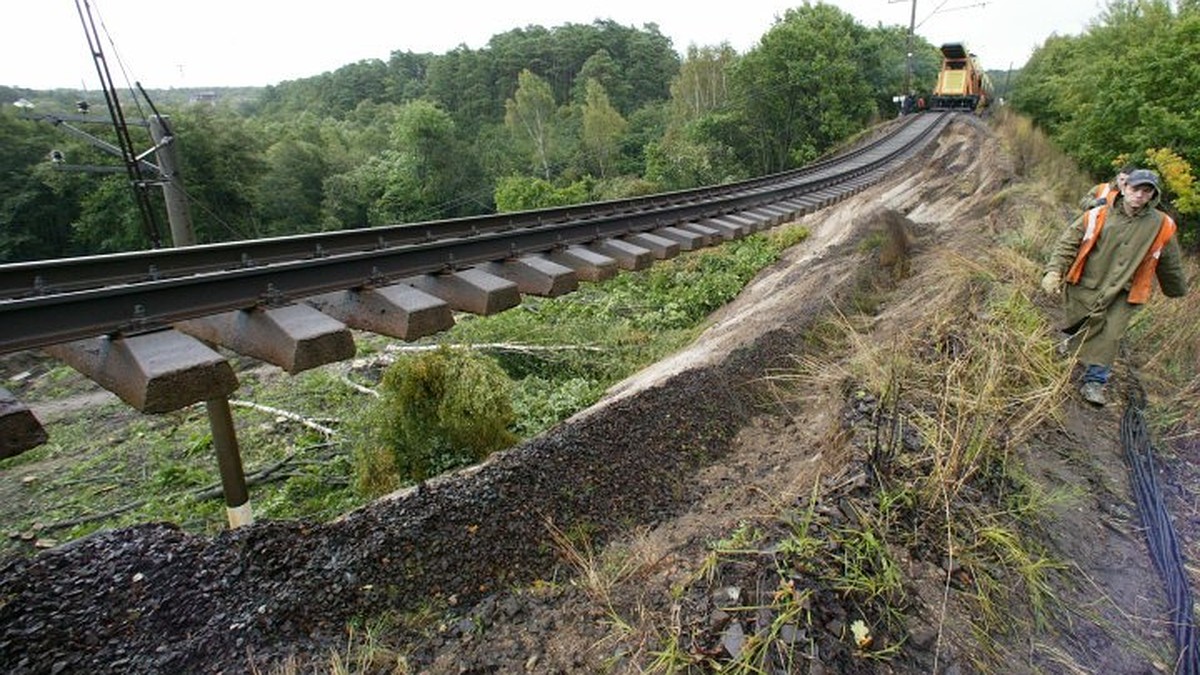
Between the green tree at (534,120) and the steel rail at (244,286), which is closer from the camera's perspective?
the steel rail at (244,286)

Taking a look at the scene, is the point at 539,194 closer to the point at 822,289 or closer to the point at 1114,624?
the point at 822,289

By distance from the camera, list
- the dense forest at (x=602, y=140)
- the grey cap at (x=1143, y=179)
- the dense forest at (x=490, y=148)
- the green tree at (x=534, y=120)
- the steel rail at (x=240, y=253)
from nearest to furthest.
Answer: the steel rail at (x=240, y=253) < the grey cap at (x=1143, y=179) < the dense forest at (x=602, y=140) < the dense forest at (x=490, y=148) < the green tree at (x=534, y=120)

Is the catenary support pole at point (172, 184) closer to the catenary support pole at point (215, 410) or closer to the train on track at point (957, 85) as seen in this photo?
the catenary support pole at point (215, 410)

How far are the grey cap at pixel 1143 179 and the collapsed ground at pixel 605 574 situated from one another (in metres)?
1.58

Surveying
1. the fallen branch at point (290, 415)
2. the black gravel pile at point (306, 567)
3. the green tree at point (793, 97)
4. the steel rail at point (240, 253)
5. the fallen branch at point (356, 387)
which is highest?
the green tree at point (793, 97)

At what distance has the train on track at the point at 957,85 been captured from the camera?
2855 cm

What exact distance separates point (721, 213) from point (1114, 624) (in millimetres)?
6057

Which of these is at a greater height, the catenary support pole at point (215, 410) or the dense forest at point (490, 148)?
the dense forest at point (490, 148)

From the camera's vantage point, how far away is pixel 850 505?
2.57 metres

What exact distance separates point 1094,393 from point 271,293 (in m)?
5.55

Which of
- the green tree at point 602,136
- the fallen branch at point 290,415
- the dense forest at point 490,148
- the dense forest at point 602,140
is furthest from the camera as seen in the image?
the green tree at point 602,136

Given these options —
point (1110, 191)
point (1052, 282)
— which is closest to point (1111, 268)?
point (1052, 282)

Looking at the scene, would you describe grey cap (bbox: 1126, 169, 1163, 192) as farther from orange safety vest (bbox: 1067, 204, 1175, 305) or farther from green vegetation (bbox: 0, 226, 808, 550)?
green vegetation (bbox: 0, 226, 808, 550)

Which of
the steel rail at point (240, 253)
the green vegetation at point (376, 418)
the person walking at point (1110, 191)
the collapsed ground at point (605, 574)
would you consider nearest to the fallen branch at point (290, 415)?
the green vegetation at point (376, 418)
